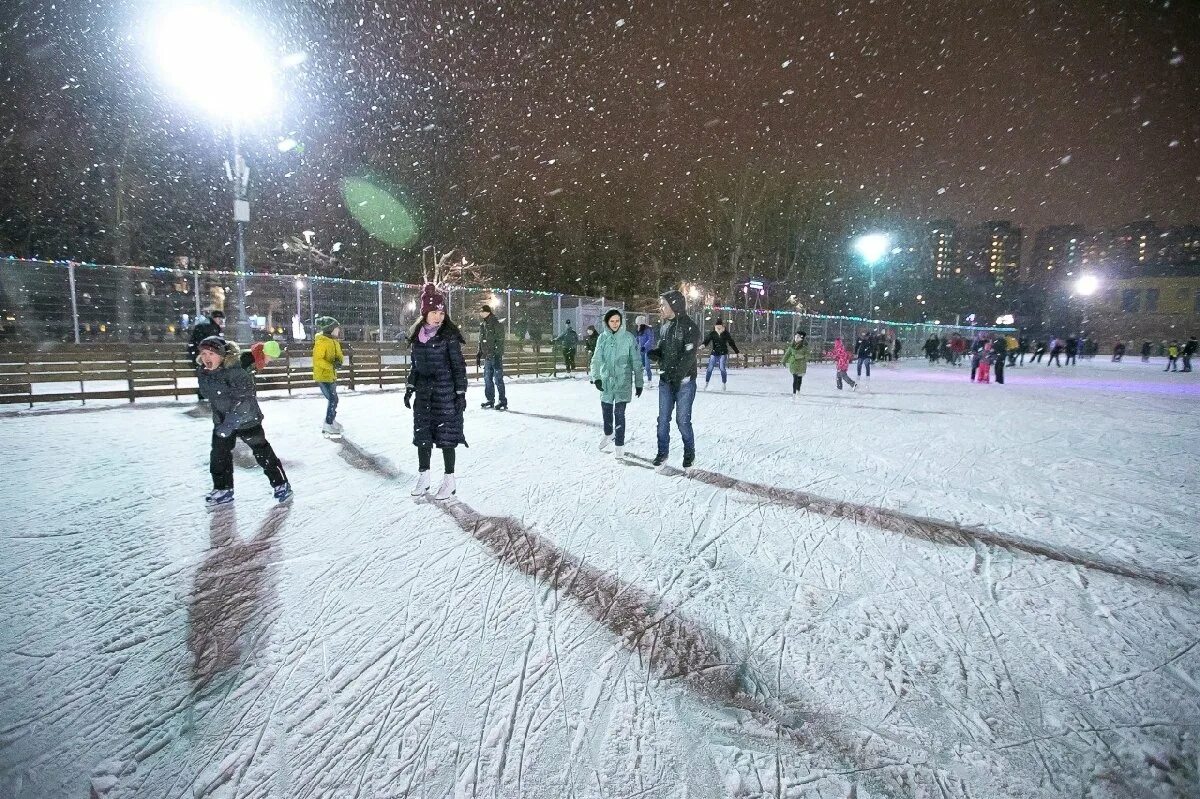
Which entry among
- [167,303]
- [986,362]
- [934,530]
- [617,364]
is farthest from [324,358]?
[986,362]

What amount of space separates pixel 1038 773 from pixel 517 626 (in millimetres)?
1955

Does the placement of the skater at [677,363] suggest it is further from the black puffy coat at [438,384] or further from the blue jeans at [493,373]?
the blue jeans at [493,373]

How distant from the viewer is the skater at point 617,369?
5.96 m

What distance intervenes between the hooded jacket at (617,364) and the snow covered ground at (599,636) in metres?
1.12

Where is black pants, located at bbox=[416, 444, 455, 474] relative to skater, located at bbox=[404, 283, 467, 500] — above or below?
below

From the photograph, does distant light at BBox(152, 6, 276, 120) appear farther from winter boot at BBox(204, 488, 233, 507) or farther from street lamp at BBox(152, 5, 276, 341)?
winter boot at BBox(204, 488, 233, 507)

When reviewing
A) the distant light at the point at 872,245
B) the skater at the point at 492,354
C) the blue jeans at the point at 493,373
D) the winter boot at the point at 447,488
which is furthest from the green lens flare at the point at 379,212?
the winter boot at the point at 447,488

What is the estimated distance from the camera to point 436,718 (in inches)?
77.4

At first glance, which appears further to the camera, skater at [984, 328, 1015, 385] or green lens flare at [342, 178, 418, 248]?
green lens flare at [342, 178, 418, 248]

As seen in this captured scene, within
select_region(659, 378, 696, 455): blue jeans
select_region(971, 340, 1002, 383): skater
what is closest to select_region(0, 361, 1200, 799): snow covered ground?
select_region(659, 378, 696, 455): blue jeans

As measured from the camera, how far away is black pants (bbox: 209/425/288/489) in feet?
13.5

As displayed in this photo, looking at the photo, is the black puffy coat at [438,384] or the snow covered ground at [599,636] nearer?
A: the snow covered ground at [599,636]

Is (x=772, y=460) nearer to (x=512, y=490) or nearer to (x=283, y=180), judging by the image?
(x=512, y=490)

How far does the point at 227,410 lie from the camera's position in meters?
4.04
